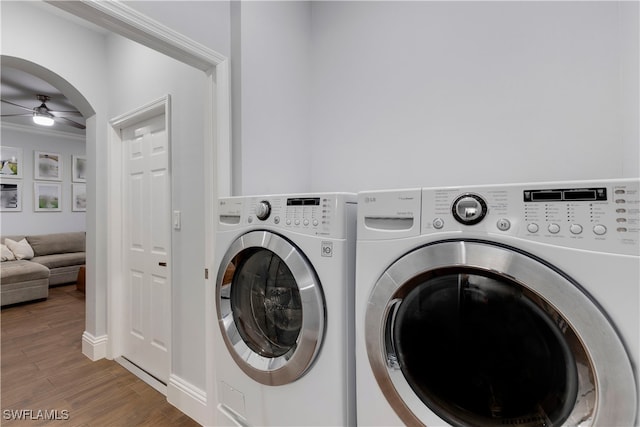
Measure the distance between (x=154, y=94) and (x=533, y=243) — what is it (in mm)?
2377

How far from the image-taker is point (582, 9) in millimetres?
1206

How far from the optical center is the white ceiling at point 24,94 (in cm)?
322

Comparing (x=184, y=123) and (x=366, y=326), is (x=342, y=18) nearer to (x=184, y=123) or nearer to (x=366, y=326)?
(x=184, y=123)

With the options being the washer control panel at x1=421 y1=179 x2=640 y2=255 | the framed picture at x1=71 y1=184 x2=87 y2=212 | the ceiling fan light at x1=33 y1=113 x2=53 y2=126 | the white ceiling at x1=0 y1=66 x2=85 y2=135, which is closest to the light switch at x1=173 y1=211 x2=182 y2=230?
the washer control panel at x1=421 y1=179 x2=640 y2=255

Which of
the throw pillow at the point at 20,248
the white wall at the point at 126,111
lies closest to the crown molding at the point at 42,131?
the throw pillow at the point at 20,248

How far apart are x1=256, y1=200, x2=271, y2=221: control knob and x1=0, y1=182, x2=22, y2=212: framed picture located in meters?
6.14

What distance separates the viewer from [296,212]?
1.07m

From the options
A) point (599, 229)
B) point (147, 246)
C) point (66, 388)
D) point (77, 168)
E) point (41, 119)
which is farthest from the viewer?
point (77, 168)

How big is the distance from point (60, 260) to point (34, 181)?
1.60 meters

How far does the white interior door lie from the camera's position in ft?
6.86

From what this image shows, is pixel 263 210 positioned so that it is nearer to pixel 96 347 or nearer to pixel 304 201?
pixel 304 201

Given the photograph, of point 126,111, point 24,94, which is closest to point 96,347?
point 126,111

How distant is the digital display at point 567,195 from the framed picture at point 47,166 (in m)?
7.12

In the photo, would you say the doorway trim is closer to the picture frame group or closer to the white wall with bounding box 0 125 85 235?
the picture frame group
